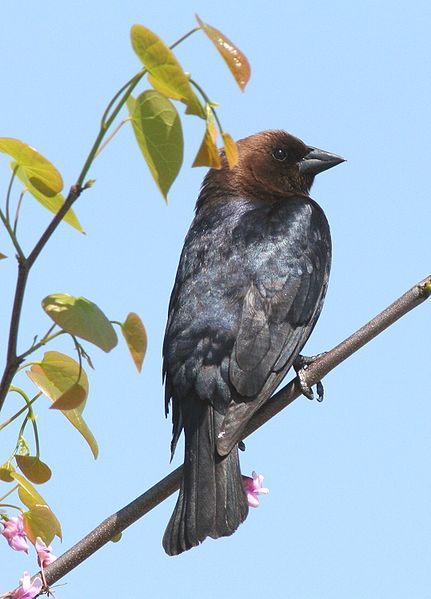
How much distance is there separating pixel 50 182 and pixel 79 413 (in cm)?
67

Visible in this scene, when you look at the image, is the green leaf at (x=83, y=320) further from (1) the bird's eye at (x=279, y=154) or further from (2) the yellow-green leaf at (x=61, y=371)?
(1) the bird's eye at (x=279, y=154)

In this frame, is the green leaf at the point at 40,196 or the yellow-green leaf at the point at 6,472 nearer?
the green leaf at the point at 40,196

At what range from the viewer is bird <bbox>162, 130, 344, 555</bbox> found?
3705 millimetres

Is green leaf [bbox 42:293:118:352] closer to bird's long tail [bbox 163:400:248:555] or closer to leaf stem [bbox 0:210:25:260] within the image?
leaf stem [bbox 0:210:25:260]

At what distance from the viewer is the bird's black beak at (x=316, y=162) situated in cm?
536

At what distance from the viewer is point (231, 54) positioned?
1.62 m

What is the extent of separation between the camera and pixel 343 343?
297 cm

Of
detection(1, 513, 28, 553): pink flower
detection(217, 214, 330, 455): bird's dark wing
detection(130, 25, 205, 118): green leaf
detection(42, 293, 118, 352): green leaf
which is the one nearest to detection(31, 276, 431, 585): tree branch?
detection(1, 513, 28, 553): pink flower

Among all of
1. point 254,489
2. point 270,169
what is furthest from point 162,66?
point 270,169

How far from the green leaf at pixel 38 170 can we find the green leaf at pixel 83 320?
0.20 metres

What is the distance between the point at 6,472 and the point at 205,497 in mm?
1548

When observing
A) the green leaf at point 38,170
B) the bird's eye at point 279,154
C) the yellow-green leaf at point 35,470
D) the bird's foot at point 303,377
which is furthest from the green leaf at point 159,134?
the bird's eye at point 279,154

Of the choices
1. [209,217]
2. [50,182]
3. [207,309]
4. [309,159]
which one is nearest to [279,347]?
[207,309]

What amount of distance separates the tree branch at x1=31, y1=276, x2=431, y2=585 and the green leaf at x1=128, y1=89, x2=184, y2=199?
3.13 ft
